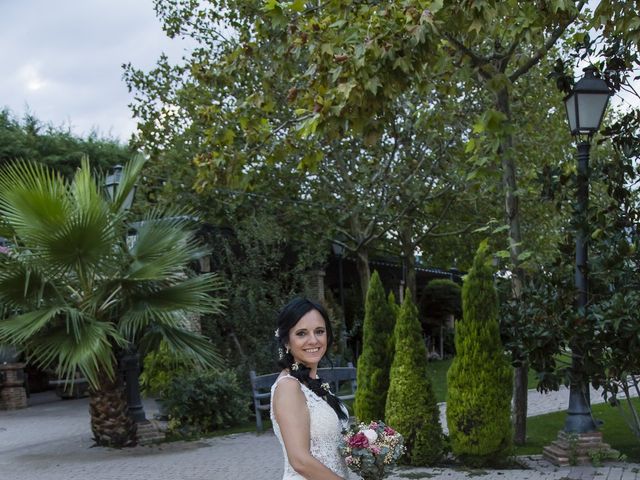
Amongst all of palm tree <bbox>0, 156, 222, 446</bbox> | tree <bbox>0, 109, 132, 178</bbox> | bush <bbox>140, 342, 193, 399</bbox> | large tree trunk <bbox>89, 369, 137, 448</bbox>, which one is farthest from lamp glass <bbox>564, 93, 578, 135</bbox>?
tree <bbox>0, 109, 132, 178</bbox>

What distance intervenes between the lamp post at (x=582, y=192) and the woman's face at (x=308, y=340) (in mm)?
5931

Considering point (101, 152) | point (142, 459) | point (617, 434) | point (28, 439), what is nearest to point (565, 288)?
point (617, 434)

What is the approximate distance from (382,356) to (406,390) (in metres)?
0.96

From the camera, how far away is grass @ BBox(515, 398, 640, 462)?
9.83 m

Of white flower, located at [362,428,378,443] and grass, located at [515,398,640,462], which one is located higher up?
white flower, located at [362,428,378,443]

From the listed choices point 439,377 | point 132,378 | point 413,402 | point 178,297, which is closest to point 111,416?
point 132,378

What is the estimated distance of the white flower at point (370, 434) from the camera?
11.2ft

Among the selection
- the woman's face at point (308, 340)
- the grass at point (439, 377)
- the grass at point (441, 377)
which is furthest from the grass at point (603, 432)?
the woman's face at point (308, 340)

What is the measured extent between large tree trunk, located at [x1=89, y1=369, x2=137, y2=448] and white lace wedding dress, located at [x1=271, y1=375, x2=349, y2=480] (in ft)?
28.2

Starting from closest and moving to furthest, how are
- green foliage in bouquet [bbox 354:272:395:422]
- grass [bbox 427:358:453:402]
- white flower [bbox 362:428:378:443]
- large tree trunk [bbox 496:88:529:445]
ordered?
white flower [bbox 362:428:378:443]
green foliage in bouquet [bbox 354:272:395:422]
large tree trunk [bbox 496:88:529:445]
grass [bbox 427:358:453:402]

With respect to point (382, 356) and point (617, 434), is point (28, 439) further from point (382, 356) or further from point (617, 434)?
point (617, 434)

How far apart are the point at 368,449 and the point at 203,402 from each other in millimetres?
10035

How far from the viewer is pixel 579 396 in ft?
29.4

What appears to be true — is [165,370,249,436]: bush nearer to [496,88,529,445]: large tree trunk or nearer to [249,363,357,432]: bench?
[249,363,357,432]: bench
